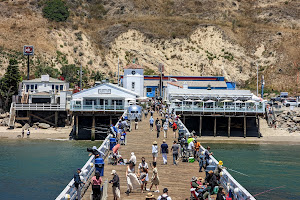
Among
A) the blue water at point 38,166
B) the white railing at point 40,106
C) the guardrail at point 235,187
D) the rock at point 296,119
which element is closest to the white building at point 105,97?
the white railing at point 40,106

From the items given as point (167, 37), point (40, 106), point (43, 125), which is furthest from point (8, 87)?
point (167, 37)

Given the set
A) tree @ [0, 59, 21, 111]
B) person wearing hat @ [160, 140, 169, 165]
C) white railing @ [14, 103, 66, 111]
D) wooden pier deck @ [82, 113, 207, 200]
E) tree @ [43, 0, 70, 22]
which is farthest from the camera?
tree @ [43, 0, 70, 22]

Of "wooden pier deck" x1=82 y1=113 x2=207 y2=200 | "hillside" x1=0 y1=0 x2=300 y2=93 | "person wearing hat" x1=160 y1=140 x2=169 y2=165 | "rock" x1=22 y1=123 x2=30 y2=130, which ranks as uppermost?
"hillside" x1=0 y1=0 x2=300 y2=93

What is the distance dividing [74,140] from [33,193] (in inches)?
1102

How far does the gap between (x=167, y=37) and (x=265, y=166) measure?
78868 millimetres

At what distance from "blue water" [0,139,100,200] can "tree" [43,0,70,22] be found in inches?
2398

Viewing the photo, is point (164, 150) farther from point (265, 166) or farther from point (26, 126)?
point (26, 126)

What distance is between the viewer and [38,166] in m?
40.0

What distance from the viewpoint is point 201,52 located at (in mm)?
115000

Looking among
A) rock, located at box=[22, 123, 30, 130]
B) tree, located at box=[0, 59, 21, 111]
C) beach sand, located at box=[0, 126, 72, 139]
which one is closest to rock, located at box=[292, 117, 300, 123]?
beach sand, located at box=[0, 126, 72, 139]

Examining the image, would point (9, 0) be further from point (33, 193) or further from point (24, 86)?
point (33, 193)

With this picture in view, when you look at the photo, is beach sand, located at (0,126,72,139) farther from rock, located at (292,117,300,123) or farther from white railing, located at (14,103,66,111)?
rock, located at (292,117,300,123)

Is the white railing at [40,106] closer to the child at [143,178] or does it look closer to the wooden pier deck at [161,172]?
the wooden pier deck at [161,172]

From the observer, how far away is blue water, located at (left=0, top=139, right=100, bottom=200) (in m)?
30.9
